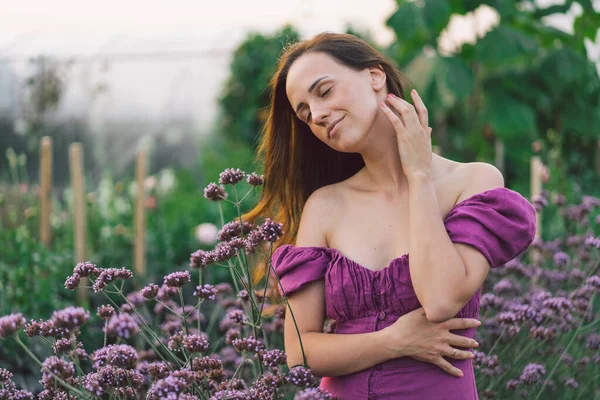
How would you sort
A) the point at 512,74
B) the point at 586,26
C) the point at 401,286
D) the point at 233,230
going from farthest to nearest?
1. the point at 512,74
2. the point at 586,26
3. the point at 233,230
4. the point at 401,286

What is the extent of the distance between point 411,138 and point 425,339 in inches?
21.4

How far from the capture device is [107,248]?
541 cm

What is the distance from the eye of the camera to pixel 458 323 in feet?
6.16

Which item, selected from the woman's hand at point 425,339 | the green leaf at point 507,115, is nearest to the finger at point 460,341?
the woman's hand at point 425,339

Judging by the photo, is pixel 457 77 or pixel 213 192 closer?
pixel 213 192

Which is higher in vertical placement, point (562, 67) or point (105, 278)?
point (105, 278)

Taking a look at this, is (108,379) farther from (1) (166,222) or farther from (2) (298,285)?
(1) (166,222)

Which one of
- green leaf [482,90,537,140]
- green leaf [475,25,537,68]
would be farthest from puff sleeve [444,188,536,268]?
green leaf [482,90,537,140]

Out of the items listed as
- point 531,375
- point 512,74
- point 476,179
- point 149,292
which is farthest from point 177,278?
point 512,74

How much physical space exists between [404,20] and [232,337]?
199 inches

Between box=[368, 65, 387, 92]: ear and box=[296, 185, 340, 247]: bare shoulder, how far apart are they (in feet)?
1.13

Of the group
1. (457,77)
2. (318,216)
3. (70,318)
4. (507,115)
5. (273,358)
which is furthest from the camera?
(507,115)

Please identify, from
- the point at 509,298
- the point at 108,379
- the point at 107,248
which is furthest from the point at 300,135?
the point at 107,248

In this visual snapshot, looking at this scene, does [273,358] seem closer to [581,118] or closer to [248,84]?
[581,118]
